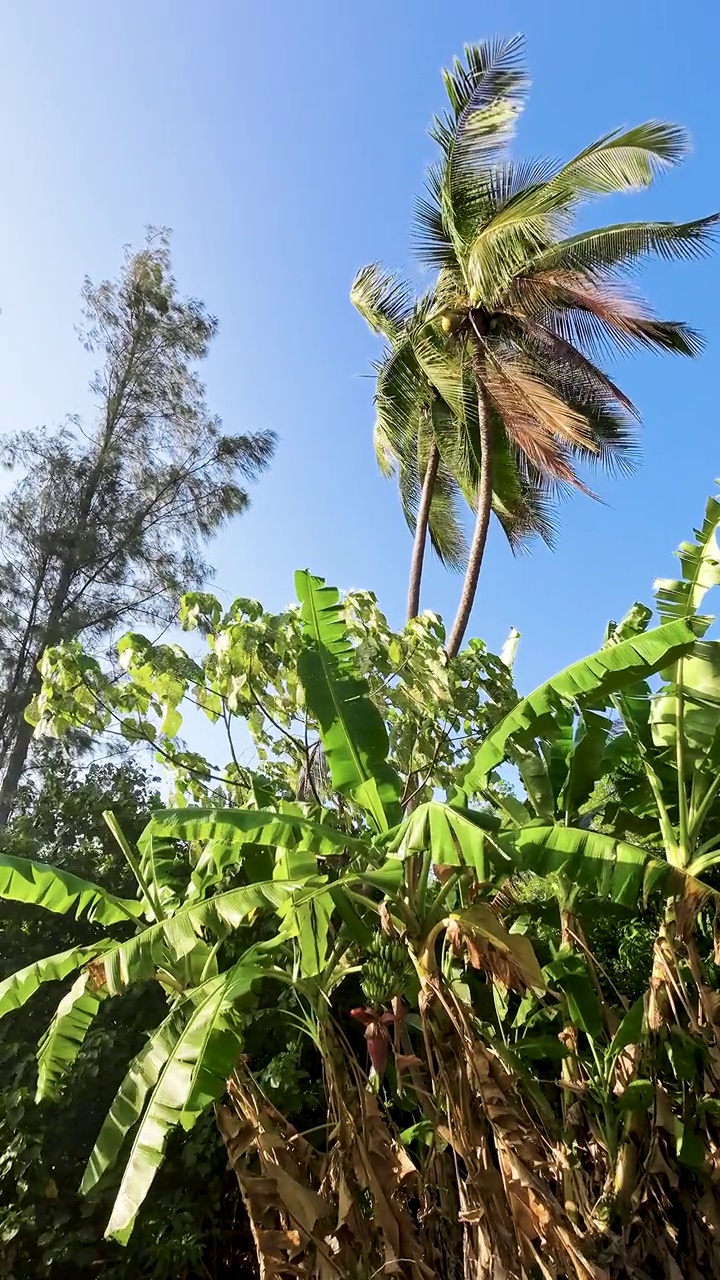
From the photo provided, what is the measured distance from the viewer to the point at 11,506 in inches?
426

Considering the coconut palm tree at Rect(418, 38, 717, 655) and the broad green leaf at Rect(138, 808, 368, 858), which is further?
the coconut palm tree at Rect(418, 38, 717, 655)

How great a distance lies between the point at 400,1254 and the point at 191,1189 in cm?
215

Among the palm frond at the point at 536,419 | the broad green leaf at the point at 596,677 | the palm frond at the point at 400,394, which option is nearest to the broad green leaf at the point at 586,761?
the broad green leaf at the point at 596,677

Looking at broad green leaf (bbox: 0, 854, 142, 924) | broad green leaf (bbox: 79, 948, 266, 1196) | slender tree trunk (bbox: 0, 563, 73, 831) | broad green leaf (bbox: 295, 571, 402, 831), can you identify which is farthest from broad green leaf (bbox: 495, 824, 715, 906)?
slender tree trunk (bbox: 0, 563, 73, 831)

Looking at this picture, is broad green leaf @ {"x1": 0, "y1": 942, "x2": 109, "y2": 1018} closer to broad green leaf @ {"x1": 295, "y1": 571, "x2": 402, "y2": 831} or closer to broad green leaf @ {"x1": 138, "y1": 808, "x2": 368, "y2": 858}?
broad green leaf @ {"x1": 138, "y1": 808, "x2": 368, "y2": 858}

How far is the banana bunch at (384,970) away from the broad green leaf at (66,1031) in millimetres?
1208

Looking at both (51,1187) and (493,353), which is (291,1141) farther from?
(493,353)

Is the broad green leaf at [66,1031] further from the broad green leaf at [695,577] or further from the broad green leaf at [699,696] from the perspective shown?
the broad green leaf at [695,577]

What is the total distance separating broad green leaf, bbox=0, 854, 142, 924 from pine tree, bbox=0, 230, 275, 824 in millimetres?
5934

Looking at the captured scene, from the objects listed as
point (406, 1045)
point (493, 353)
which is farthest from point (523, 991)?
point (493, 353)

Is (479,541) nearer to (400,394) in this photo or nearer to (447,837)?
(400,394)

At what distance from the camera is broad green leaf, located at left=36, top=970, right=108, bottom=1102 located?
3516mm

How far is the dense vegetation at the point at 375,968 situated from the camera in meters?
3.03

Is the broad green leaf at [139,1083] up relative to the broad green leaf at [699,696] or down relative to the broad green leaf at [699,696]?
down
